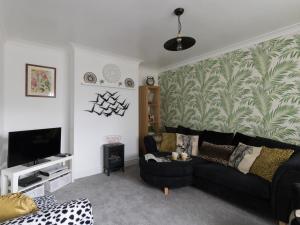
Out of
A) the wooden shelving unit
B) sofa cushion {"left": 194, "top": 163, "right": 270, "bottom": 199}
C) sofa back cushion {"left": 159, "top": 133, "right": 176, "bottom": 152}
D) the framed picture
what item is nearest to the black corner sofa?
sofa cushion {"left": 194, "top": 163, "right": 270, "bottom": 199}

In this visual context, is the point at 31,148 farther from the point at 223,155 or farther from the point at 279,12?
the point at 279,12

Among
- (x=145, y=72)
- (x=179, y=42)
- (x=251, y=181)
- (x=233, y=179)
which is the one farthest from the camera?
(x=145, y=72)

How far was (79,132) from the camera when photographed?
11.0 ft

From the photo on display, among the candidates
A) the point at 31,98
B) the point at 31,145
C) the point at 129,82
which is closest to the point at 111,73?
the point at 129,82

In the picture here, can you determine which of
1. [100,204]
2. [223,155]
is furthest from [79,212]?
[223,155]

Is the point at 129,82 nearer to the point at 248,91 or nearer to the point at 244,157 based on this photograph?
the point at 248,91

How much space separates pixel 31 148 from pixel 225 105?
3190mm

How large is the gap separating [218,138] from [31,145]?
9.36ft

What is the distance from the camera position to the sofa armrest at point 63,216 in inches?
31.9

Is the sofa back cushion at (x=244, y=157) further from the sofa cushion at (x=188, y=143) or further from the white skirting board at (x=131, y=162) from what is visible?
the white skirting board at (x=131, y=162)

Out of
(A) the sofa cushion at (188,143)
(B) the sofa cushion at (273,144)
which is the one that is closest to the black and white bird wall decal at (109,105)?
(A) the sofa cushion at (188,143)

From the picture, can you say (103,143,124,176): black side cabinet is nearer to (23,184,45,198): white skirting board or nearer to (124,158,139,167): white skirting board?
(124,158,139,167): white skirting board

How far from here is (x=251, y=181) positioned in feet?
7.11

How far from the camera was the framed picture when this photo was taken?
312cm
